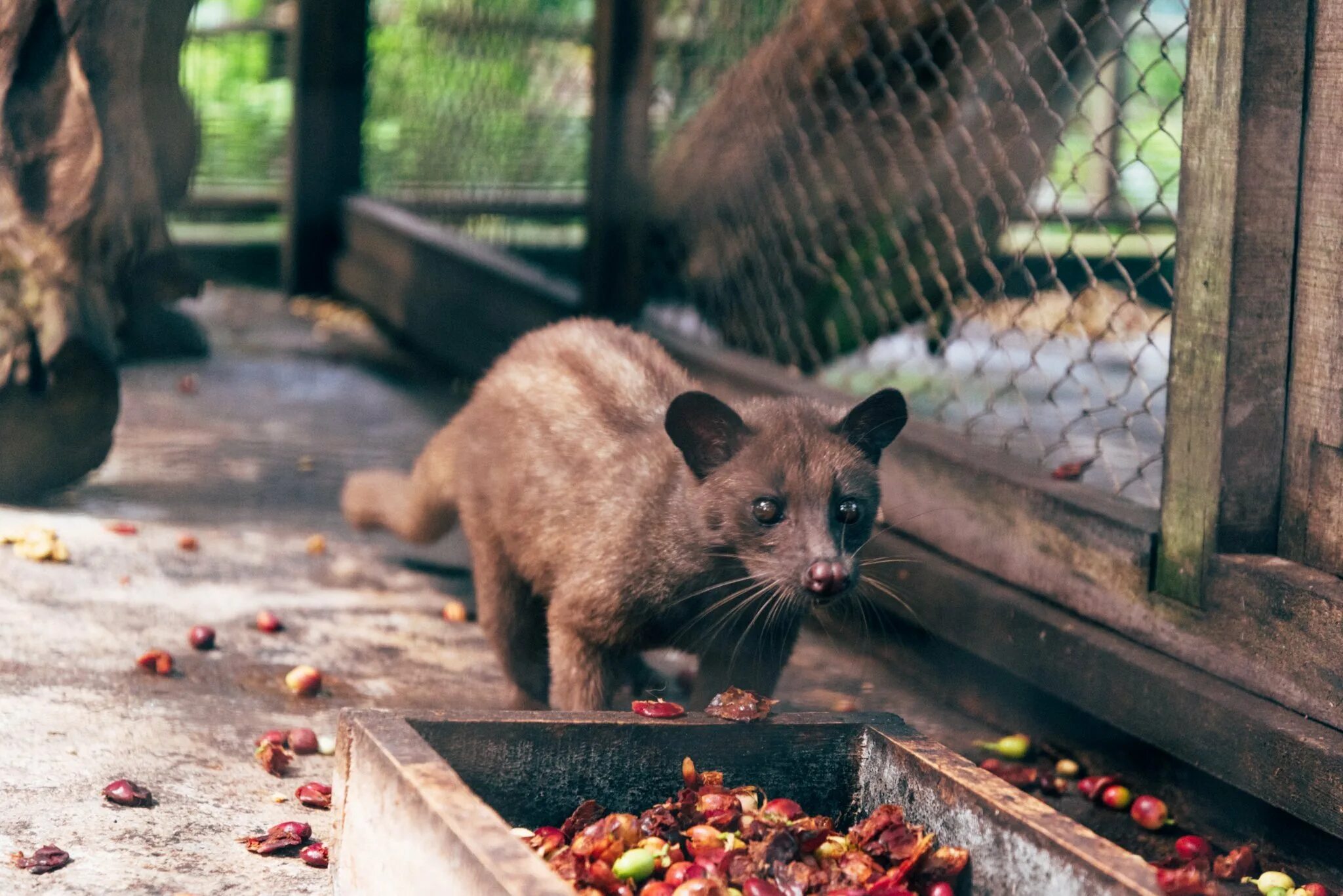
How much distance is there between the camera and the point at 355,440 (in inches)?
259

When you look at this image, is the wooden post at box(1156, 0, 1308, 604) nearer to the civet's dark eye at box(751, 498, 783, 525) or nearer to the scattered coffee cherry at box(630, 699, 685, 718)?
the civet's dark eye at box(751, 498, 783, 525)

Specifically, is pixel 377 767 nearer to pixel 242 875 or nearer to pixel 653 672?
pixel 242 875

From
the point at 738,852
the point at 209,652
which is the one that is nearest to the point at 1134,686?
the point at 738,852

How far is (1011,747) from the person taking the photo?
392cm

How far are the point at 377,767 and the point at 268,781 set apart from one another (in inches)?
35.8

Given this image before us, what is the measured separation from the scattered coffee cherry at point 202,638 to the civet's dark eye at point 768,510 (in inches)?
63.0

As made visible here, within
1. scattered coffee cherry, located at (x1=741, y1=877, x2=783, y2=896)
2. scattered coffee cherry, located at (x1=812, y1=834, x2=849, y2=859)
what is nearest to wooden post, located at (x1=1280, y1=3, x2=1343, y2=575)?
scattered coffee cherry, located at (x1=812, y1=834, x2=849, y2=859)

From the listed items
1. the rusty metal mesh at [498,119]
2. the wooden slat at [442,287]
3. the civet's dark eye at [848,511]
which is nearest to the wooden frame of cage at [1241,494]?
the civet's dark eye at [848,511]

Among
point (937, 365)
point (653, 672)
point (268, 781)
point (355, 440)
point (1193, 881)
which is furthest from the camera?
point (937, 365)

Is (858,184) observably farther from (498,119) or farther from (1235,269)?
(498,119)

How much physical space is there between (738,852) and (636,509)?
3.36 feet

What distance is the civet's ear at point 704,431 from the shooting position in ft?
10.5

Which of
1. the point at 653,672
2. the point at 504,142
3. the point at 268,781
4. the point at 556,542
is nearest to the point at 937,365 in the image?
the point at 504,142

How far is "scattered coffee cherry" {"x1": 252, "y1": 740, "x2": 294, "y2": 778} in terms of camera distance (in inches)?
132
